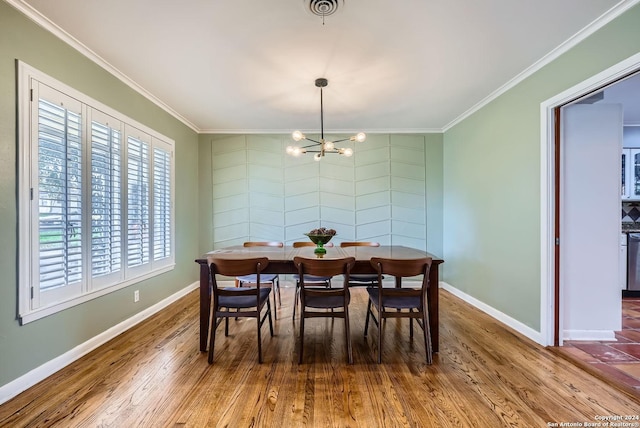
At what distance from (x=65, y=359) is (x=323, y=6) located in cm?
324

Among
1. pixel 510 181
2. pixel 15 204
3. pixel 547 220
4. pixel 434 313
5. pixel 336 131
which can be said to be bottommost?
pixel 434 313

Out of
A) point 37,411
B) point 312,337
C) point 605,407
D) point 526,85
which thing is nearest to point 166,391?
point 37,411

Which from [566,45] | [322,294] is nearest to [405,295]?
[322,294]

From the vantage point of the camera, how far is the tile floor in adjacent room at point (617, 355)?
2.02 metres

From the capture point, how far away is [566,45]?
2277 mm

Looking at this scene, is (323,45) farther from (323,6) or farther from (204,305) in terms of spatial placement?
(204,305)

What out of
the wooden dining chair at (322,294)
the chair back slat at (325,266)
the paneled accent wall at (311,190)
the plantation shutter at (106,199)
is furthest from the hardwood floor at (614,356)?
the plantation shutter at (106,199)

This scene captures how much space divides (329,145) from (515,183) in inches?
79.4

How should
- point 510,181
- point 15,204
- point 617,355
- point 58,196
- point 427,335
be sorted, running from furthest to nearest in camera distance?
point 510,181 < point 617,355 < point 427,335 < point 58,196 < point 15,204

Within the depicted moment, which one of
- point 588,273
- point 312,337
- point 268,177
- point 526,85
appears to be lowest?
point 312,337

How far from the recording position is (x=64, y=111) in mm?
2184

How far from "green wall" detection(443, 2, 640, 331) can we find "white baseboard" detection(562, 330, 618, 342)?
0.32 metres

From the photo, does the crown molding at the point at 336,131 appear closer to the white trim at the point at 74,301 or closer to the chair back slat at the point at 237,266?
the white trim at the point at 74,301

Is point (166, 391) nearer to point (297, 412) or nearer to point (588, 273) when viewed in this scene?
point (297, 412)
